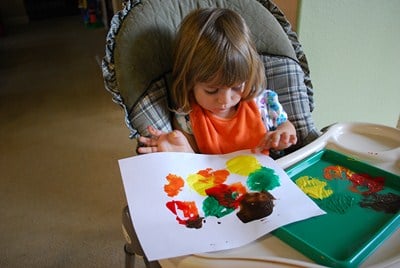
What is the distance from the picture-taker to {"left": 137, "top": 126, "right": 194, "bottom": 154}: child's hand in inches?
29.5

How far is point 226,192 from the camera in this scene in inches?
24.8

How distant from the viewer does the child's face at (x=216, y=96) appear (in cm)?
78

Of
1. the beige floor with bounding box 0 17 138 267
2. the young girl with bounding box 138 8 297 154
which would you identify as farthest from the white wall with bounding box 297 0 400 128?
the beige floor with bounding box 0 17 138 267

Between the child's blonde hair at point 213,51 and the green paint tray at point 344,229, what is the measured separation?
0.89 feet

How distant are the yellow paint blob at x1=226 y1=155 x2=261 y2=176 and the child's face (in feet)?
0.45

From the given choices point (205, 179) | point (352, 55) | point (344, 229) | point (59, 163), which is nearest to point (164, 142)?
point (205, 179)

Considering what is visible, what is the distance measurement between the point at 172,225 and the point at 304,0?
79 centimetres

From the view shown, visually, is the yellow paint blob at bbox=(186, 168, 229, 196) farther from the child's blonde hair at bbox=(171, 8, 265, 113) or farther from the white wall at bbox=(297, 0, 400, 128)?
the white wall at bbox=(297, 0, 400, 128)

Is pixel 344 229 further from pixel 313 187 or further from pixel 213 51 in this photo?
pixel 213 51

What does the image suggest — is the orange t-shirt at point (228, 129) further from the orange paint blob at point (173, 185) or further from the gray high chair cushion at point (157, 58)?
the orange paint blob at point (173, 185)

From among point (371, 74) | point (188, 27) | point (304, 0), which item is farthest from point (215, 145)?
point (371, 74)

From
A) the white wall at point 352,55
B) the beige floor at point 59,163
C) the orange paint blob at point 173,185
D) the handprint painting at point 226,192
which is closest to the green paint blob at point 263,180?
the handprint painting at point 226,192

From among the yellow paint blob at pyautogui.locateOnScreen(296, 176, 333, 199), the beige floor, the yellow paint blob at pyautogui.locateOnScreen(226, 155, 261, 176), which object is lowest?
the beige floor

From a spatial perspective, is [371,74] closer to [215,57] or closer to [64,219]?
[215,57]
